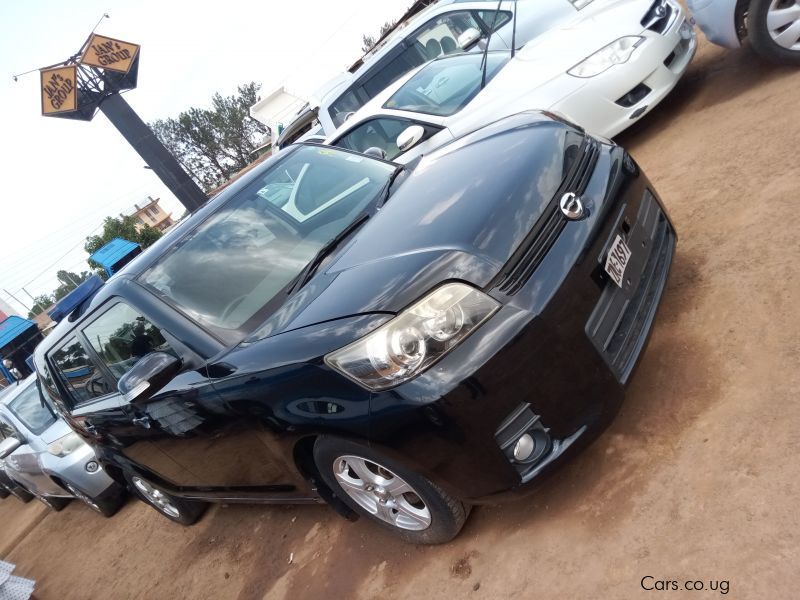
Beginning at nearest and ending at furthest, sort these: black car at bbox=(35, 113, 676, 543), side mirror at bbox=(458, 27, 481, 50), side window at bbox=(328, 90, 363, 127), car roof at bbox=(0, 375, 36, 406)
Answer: black car at bbox=(35, 113, 676, 543), side mirror at bbox=(458, 27, 481, 50), car roof at bbox=(0, 375, 36, 406), side window at bbox=(328, 90, 363, 127)

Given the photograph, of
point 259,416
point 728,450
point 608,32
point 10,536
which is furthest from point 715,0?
point 10,536

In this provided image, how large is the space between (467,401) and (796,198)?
2241mm

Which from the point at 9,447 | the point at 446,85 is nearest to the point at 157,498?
the point at 9,447

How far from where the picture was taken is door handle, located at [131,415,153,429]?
9.78 feet

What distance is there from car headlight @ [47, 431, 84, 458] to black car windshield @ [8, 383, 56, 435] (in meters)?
0.43

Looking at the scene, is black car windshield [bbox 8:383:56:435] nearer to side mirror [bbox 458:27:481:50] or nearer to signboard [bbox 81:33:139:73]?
side mirror [bbox 458:27:481:50]

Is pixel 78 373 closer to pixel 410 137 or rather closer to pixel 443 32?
pixel 410 137

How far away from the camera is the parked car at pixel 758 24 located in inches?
146

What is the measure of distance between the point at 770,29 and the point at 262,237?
3.79m

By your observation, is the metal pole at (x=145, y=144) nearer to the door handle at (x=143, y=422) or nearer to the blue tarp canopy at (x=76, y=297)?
the blue tarp canopy at (x=76, y=297)

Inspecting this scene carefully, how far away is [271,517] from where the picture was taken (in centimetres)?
366

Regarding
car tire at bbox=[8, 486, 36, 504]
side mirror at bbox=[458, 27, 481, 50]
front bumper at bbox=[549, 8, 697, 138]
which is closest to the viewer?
front bumper at bbox=[549, 8, 697, 138]

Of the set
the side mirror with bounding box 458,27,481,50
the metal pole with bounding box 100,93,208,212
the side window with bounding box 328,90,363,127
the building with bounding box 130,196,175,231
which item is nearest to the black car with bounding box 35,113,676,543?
the side mirror with bounding box 458,27,481,50

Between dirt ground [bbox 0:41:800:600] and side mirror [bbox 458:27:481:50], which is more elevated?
side mirror [bbox 458:27:481:50]
